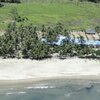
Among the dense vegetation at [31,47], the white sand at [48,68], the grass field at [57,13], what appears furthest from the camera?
the grass field at [57,13]

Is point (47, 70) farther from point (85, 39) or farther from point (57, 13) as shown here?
point (57, 13)

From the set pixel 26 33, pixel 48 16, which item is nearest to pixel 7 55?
pixel 26 33

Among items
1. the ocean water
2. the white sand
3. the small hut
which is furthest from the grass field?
the ocean water

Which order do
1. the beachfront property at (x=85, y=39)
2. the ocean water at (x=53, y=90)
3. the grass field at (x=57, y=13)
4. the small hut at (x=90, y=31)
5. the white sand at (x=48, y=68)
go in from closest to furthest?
the ocean water at (x=53, y=90) → the white sand at (x=48, y=68) → the beachfront property at (x=85, y=39) → the small hut at (x=90, y=31) → the grass field at (x=57, y=13)

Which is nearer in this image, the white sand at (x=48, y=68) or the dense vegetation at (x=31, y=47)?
the white sand at (x=48, y=68)

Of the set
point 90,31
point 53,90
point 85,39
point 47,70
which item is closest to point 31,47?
point 47,70

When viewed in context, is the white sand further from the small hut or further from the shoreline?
the small hut

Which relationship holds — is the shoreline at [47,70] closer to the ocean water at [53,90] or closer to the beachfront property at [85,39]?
the ocean water at [53,90]

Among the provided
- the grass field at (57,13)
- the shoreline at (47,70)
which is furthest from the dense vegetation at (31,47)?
the grass field at (57,13)

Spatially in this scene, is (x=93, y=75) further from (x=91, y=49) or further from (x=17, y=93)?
(x=17, y=93)
